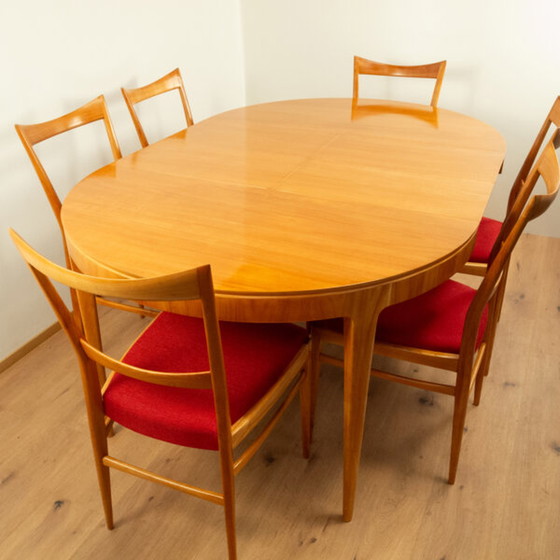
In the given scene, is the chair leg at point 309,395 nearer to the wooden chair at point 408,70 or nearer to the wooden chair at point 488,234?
the wooden chair at point 488,234

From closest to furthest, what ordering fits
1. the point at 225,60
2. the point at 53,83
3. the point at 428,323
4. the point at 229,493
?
the point at 229,493 → the point at 428,323 → the point at 53,83 → the point at 225,60

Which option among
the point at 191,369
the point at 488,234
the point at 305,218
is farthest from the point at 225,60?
the point at 191,369

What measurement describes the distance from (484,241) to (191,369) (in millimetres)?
1170

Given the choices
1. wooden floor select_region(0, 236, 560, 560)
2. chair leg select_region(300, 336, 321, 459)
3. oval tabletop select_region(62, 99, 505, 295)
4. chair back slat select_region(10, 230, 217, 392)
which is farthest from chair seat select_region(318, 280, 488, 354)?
chair back slat select_region(10, 230, 217, 392)

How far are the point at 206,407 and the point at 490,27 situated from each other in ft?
8.34

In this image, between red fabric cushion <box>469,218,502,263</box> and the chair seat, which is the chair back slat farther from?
red fabric cushion <box>469,218,502,263</box>

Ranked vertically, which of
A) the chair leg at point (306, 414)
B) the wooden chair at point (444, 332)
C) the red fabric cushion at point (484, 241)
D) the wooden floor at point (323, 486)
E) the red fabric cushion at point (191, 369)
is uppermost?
the red fabric cushion at point (191, 369)

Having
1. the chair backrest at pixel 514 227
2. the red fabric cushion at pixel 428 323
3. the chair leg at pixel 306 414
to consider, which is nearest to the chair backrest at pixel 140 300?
the chair leg at pixel 306 414

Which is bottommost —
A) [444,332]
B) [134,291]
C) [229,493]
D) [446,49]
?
[229,493]

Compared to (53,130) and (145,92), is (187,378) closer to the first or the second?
(53,130)

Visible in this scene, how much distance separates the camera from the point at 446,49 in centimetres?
300

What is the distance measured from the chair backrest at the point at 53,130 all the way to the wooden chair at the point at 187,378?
1.59ft

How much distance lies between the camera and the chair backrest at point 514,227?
125 centimetres

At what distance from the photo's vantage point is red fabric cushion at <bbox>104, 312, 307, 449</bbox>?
1.24 meters
